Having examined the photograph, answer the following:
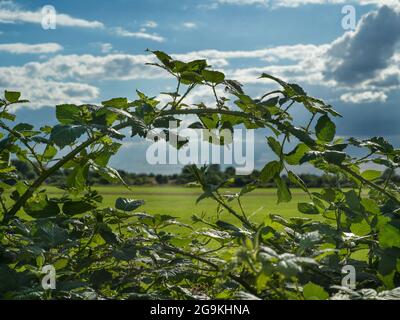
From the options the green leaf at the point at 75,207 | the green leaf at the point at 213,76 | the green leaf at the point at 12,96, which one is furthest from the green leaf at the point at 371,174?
the green leaf at the point at 12,96

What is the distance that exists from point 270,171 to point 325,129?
0.20m

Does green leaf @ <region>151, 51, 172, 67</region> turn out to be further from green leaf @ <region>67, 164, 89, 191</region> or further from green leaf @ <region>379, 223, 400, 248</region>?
green leaf @ <region>379, 223, 400, 248</region>

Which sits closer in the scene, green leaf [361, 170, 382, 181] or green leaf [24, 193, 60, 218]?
green leaf [24, 193, 60, 218]

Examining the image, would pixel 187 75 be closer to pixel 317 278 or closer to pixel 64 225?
pixel 64 225

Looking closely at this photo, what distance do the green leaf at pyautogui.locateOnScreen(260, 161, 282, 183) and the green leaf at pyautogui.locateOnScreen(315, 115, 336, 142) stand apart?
0.48ft

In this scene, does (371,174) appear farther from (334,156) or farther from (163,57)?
(163,57)

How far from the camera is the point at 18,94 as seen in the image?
2.03 metres

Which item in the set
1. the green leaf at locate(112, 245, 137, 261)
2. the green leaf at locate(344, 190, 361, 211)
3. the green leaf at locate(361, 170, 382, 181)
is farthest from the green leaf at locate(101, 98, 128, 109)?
the green leaf at locate(361, 170, 382, 181)

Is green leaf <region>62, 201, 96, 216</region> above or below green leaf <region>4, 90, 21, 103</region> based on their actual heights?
below

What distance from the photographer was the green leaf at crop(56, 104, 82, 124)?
1598 mm

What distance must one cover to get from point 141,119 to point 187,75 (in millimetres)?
217

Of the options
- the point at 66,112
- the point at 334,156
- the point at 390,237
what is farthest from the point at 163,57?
the point at 390,237
